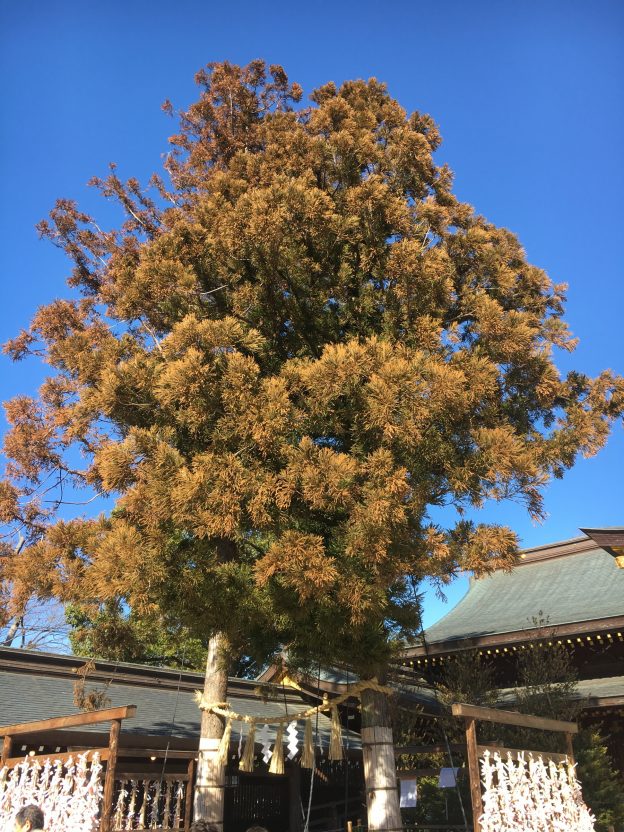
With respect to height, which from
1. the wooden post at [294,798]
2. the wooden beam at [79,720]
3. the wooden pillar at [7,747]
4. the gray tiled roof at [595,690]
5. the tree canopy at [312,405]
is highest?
the tree canopy at [312,405]

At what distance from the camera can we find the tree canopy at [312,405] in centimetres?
500

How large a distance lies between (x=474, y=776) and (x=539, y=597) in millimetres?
9424

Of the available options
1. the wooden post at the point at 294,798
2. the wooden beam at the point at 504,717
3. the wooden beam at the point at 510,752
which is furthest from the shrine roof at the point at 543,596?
the wooden beam at the point at 510,752

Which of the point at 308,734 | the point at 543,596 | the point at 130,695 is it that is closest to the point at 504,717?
the point at 308,734

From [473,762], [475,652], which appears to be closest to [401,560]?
[473,762]

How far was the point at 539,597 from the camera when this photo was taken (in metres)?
13.1

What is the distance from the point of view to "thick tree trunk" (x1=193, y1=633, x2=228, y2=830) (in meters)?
6.70

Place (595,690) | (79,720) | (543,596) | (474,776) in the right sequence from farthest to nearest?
1. (543,596)
2. (595,690)
3. (79,720)
4. (474,776)

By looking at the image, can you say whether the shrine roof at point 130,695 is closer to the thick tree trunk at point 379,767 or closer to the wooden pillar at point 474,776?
the thick tree trunk at point 379,767

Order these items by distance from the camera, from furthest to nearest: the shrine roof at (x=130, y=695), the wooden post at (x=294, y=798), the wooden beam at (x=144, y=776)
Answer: the wooden post at (x=294, y=798)
the shrine roof at (x=130, y=695)
the wooden beam at (x=144, y=776)

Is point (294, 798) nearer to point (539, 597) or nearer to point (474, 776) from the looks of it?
point (539, 597)

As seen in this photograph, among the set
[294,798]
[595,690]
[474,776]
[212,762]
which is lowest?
[294,798]

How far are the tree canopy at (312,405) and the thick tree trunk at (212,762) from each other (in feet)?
5.35

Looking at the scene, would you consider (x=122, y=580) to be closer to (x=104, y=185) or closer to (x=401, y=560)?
(x=401, y=560)
